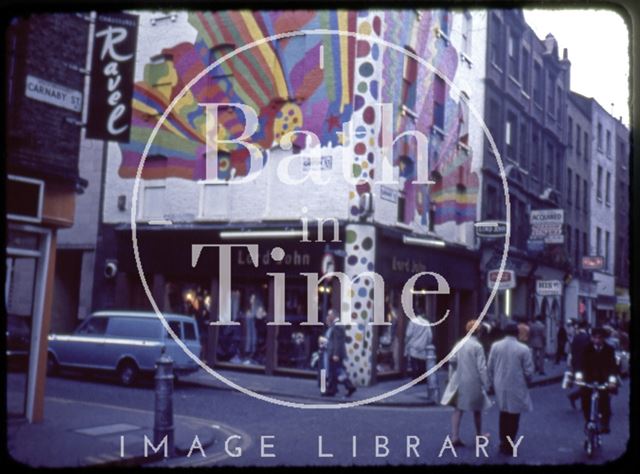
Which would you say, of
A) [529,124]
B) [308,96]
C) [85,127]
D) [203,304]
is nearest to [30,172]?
[85,127]

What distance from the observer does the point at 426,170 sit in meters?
5.79

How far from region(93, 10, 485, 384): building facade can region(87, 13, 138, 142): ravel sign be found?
0.08 meters

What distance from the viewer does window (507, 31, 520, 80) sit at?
471cm

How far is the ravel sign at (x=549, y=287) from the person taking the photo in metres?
5.76

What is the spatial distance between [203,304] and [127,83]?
5.59 feet

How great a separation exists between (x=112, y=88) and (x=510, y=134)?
311 cm

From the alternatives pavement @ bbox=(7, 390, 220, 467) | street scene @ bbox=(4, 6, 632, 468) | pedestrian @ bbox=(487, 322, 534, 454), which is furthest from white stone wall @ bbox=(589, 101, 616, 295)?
pavement @ bbox=(7, 390, 220, 467)

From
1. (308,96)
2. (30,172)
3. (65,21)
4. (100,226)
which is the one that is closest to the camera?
(65,21)

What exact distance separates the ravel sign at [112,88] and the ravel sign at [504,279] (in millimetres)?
2833

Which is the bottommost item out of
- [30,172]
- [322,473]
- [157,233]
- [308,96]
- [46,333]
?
[322,473]

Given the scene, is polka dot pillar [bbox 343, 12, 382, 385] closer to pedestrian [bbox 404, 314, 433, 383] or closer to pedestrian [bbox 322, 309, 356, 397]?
pedestrian [bbox 322, 309, 356, 397]

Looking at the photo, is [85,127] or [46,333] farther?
[85,127]

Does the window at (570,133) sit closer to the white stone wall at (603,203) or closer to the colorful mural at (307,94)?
the white stone wall at (603,203)

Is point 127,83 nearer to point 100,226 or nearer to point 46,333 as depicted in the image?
point 100,226
